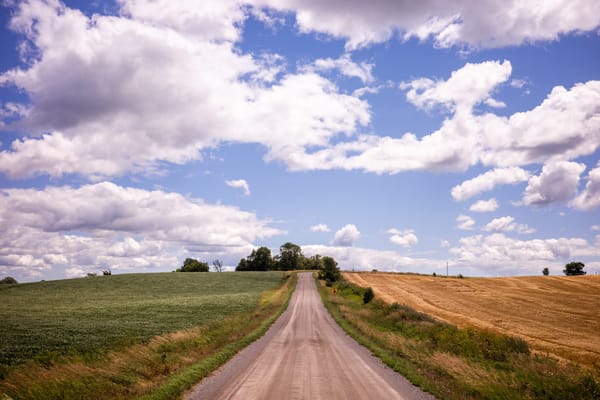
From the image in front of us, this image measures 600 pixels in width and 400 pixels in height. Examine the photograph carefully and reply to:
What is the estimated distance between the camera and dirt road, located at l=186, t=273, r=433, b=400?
37.5ft

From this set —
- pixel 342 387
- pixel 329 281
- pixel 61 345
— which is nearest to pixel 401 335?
pixel 342 387

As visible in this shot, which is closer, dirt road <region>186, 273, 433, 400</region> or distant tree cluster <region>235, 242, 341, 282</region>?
dirt road <region>186, 273, 433, 400</region>

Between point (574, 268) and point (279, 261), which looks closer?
point (574, 268)

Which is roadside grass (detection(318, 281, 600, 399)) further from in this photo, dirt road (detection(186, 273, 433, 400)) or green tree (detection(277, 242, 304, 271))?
green tree (detection(277, 242, 304, 271))

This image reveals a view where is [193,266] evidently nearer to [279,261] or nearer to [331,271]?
[279,261]

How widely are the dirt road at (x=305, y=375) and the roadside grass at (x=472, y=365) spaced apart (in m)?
0.93

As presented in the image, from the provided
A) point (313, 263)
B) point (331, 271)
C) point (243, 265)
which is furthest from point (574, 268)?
point (243, 265)

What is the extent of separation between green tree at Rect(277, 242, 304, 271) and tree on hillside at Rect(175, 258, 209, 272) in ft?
105

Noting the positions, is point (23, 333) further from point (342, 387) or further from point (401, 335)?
point (401, 335)

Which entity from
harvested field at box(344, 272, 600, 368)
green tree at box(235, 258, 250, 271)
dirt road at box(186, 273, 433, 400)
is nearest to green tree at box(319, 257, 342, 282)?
harvested field at box(344, 272, 600, 368)

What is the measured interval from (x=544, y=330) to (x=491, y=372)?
17.5 m

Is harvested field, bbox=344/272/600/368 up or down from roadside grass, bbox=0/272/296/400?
down

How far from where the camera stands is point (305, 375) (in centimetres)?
1377

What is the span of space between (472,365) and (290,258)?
154020 millimetres
